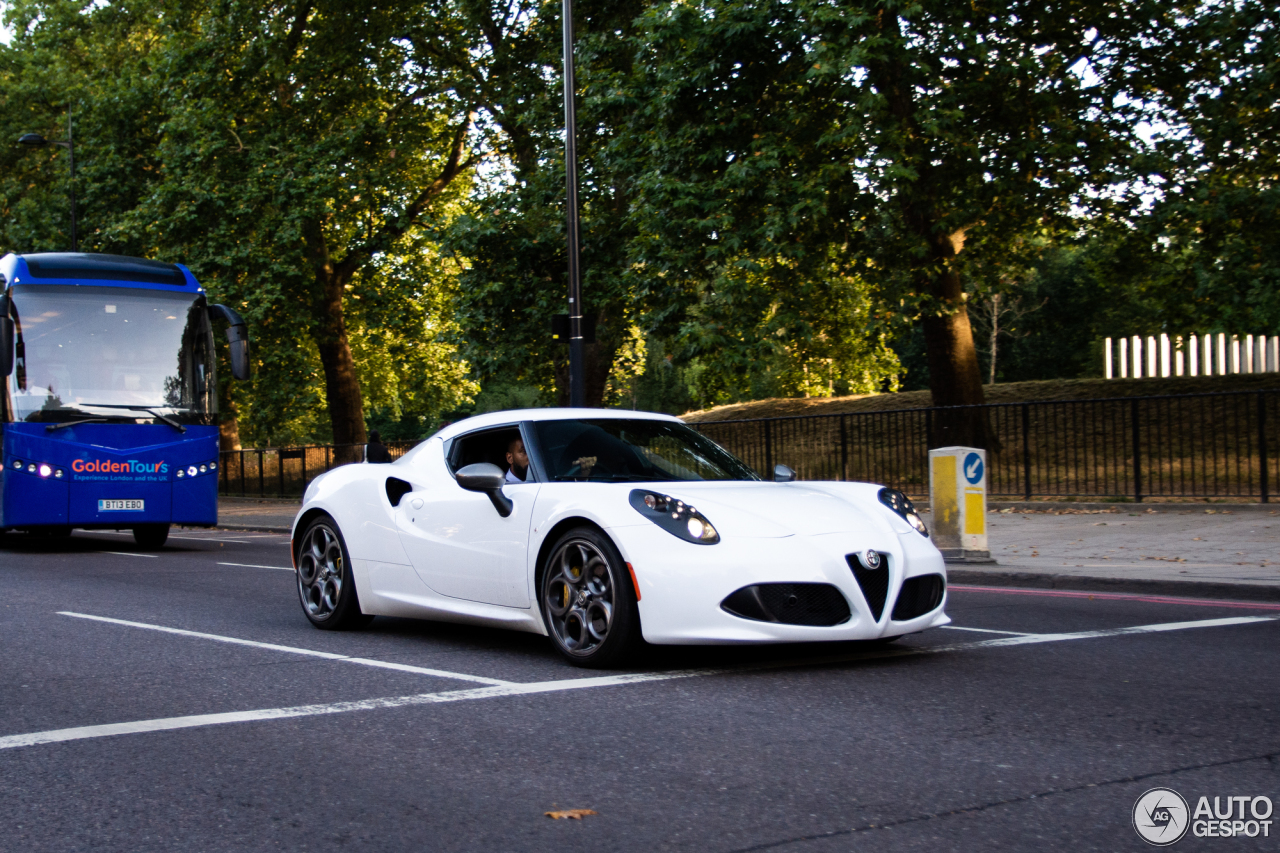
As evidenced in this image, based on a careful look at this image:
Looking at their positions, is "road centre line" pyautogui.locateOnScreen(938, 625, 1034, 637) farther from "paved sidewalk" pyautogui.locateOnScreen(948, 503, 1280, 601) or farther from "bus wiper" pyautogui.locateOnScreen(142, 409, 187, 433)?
"bus wiper" pyautogui.locateOnScreen(142, 409, 187, 433)

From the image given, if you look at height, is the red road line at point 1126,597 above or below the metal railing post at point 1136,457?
below

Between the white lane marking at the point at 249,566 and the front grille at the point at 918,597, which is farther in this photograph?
the white lane marking at the point at 249,566

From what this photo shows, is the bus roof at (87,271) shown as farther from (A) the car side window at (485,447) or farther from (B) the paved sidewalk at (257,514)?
(A) the car side window at (485,447)

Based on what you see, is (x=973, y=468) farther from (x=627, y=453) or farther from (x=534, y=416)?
(x=534, y=416)

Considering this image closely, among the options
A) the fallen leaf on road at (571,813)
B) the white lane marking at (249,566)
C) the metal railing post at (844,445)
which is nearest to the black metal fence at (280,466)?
the metal railing post at (844,445)

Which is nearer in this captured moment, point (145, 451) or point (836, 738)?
point (836, 738)

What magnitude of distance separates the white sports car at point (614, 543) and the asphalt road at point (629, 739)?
0.27 meters

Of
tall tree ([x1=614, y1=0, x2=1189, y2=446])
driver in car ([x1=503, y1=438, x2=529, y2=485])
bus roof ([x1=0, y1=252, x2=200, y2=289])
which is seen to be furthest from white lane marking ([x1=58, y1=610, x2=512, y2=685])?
tall tree ([x1=614, y1=0, x2=1189, y2=446])

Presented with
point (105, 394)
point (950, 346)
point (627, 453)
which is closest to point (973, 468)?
point (627, 453)

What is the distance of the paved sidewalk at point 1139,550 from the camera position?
9.70 m

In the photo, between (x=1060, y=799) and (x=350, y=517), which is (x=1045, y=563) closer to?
(x=350, y=517)

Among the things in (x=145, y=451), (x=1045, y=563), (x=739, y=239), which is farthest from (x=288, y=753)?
(x=739, y=239)

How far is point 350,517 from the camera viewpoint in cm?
788

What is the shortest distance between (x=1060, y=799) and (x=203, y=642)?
17.6 feet
